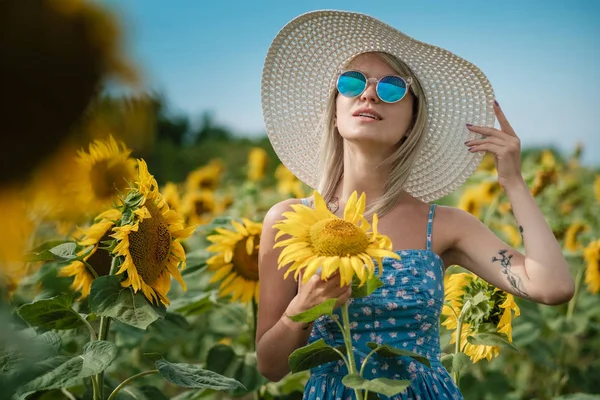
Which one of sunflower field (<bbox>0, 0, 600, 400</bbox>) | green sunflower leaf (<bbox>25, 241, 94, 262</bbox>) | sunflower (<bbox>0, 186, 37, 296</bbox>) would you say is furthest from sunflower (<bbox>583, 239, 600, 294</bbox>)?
sunflower (<bbox>0, 186, 37, 296</bbox>)

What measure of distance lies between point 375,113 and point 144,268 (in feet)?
2.03

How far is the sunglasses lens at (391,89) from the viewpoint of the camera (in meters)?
1.74

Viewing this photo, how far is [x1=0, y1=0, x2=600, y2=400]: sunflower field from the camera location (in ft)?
1.44

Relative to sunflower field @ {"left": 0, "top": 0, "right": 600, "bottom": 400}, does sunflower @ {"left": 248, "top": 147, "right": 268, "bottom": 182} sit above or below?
below

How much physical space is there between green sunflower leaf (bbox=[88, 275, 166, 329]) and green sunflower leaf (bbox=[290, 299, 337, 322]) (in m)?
0.37

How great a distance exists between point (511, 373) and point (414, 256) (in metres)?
2.32

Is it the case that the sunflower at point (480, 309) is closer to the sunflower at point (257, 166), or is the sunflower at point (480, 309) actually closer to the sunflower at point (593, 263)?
the sunflower at point (593, 263)

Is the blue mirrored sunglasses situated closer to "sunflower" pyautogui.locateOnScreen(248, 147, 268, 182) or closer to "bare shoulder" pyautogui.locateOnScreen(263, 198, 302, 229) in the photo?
"bare shoulder" pyautogui.locateOnScreen(263, 198, 302, 229)

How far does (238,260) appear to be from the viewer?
2.31 m

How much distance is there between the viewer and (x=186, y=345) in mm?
3607

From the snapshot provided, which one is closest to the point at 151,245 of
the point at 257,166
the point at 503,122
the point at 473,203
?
the point at 503,122

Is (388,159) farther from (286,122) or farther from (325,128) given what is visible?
(286,122)

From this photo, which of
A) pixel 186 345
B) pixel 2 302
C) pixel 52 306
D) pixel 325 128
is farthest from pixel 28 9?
pixel 186 345

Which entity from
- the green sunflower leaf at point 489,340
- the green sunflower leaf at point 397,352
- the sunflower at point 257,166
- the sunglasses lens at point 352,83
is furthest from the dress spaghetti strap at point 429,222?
the sunflower at point 257,166
